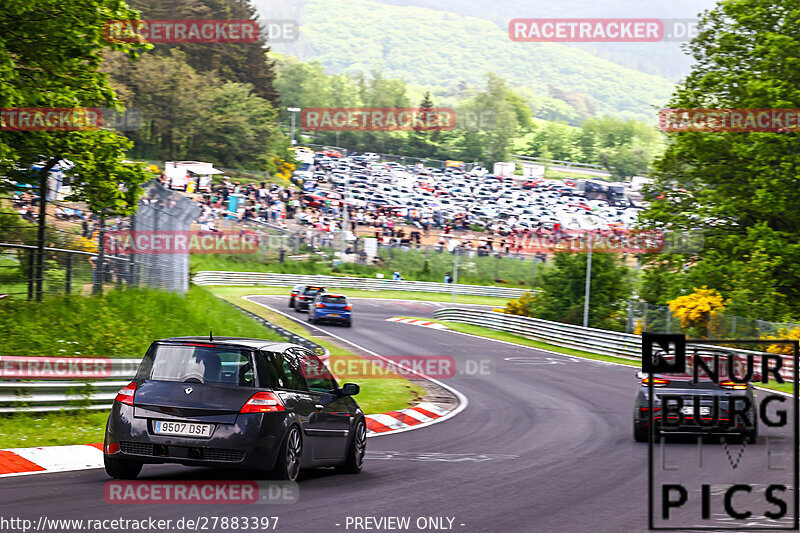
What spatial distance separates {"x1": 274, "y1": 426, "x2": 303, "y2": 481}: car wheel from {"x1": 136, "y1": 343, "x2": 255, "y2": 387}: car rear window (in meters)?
0.64

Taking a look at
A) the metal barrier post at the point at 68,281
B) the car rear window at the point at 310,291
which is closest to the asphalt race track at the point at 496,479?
the metal barrier post at the point at 68,281

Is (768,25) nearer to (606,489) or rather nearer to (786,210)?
(786,210)

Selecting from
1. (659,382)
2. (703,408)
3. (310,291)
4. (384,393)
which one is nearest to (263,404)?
(659,382)

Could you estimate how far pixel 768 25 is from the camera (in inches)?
1597

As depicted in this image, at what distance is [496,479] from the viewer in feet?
35.7

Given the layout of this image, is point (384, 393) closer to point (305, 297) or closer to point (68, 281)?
point (68, 281)

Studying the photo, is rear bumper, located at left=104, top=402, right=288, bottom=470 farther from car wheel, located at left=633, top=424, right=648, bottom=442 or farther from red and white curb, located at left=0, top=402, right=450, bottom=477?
car wheel, located at left=633, top=424, right=648, bottom=442

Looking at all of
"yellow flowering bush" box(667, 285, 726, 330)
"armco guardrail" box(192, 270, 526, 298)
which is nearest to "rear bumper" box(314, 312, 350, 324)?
"yellow flowering bush" box(667, 285, 726, 330)

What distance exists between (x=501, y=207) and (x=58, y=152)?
78.1m

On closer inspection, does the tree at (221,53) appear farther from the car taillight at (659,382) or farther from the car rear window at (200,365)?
the car rear window at (200,365)

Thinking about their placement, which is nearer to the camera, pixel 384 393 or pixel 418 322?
pixel 384 393

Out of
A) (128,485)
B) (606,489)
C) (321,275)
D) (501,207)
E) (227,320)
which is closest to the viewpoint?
(128,485)

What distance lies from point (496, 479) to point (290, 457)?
2759 mm

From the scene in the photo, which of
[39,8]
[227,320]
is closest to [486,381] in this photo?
[227,320]
